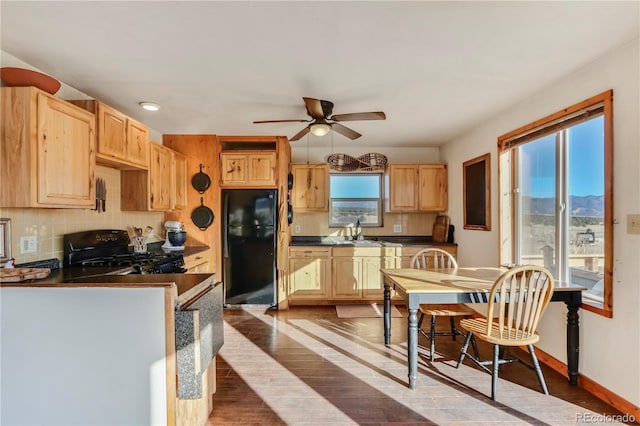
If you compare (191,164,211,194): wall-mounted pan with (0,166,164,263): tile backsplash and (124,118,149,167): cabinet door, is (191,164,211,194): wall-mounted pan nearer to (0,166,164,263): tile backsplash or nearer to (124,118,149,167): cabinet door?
(0,166,164,263): tile backsplash

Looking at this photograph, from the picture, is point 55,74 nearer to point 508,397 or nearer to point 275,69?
point 275,69

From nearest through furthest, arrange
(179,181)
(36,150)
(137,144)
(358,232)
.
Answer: (36,150) < (137,144) < (179,181) < (358,232)

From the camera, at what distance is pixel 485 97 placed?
2.91 metres

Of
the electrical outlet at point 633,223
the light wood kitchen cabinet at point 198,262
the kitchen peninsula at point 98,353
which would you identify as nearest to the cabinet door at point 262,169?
the light wood kitchen cabinet at point 198,262

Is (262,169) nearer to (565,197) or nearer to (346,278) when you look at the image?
(346,278)

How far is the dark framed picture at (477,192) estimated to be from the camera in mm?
3639

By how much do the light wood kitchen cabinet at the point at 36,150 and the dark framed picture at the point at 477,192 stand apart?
3857 mm

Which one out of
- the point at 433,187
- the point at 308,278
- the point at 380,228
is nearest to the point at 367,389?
the point at 308,278

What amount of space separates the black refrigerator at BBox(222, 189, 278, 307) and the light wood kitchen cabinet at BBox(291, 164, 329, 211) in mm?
545

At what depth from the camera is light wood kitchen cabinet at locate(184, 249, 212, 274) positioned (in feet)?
11.5

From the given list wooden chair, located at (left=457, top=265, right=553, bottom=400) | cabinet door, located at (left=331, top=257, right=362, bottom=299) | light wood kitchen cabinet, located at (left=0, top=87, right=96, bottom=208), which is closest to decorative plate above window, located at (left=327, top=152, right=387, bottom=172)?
cabinet door, located at (left=331, top=257, right=362, bottom=299)

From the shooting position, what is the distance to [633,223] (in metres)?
1.96

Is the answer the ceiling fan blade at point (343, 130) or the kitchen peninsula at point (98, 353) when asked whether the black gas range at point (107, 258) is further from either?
the ceiling fan blade at point (343, 130)

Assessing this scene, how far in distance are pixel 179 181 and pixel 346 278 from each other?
253 cm
